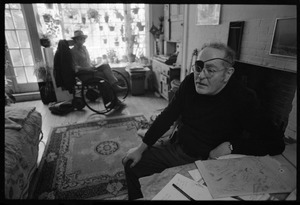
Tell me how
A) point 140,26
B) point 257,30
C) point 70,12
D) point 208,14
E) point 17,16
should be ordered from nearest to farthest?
point 257,30
point 17,16
point 208,14
point 70,12
point 140,26

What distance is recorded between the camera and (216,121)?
3.23 ft

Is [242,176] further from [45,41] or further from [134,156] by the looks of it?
[45,41]

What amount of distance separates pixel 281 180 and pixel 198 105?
49cm

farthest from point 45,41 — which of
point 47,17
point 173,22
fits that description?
point 173,22

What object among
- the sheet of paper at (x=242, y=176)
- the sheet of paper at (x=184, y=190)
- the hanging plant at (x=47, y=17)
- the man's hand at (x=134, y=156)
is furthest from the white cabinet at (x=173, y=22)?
the sheet of paper at (x=184, y=190)

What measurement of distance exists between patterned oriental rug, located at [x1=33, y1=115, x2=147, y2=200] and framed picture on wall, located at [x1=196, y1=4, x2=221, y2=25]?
1378 mm

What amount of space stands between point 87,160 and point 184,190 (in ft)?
4.15

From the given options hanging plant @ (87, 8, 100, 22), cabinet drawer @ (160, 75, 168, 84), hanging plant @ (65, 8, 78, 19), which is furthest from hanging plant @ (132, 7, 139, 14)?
cabinet drawer @ (160, 75, 168, 84)

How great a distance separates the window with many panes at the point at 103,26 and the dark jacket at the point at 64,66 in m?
0.76

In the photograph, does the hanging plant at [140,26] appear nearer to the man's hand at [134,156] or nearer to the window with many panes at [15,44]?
the window with many panes at [15,44]

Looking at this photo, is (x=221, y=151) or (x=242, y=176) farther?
(x=221, y=151)

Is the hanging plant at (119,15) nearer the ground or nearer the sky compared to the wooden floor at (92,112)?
nearer the sky

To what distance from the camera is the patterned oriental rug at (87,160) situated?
1.31 meters
